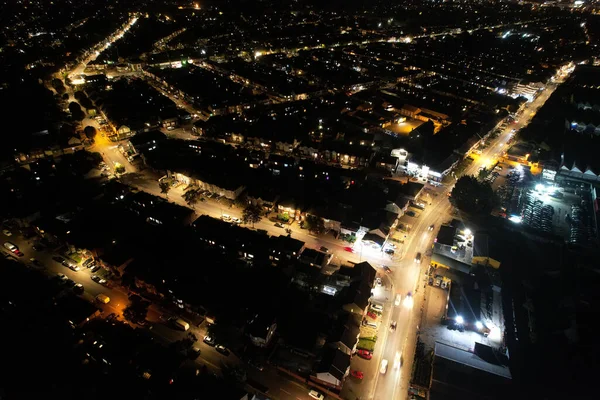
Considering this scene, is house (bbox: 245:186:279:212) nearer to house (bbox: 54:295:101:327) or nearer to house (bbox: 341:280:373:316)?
house (bbox: 341:280:373:316)

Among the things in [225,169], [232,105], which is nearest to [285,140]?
[225,169]

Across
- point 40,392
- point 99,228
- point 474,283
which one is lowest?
point 40,392

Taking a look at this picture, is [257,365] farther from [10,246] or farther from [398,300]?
[10,246]

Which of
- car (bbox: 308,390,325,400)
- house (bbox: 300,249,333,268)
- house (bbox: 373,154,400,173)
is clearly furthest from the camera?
house (bbox: 373,154,400,173)

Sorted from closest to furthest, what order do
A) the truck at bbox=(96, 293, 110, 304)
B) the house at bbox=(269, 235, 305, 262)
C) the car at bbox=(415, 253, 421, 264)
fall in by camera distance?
the truck at bbox=(96, 293, 110, 304) < the house at bbox=(269, 235, 305, 262) < the car at bbox=(415, 253, 421, 264)

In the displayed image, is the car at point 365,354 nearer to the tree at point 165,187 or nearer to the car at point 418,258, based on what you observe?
the car at point 418,258

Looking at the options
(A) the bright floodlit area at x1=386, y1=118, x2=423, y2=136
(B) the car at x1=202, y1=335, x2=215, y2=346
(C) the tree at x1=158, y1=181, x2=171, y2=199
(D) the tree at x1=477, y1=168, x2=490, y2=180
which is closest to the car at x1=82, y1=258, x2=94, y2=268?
(C) the tree at x1=158, y1=181, x2=171, y2=199

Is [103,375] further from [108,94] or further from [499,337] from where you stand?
[108,94]

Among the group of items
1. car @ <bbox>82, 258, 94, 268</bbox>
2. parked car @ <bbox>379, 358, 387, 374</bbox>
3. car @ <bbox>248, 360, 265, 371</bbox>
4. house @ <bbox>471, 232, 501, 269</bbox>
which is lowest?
car @ <bbox>248, 360, 265, 371</bbox>
